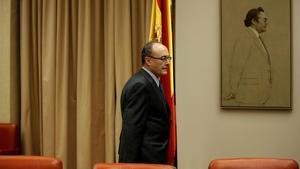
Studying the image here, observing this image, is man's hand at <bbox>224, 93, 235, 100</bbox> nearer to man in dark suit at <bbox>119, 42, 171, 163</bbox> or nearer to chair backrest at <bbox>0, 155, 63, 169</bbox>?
man in dark suit at <bbox>119, 42, 171, 163</bbox>

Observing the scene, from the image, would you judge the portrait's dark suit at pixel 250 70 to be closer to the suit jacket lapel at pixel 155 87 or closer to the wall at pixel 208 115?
the wall at pixel 208 115

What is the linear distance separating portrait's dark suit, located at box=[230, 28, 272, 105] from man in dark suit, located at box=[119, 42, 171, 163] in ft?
2.56

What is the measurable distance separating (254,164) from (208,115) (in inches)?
55.8

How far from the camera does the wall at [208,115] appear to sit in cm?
318

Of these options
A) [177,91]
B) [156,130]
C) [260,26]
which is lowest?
[156,130]

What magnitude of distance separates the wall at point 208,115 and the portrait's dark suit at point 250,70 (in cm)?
13

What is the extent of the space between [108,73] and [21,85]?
3.42 feet

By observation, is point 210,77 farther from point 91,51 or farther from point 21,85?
point 21,85

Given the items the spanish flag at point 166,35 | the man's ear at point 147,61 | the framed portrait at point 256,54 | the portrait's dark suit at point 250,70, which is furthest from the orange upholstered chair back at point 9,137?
the portrait's dark suit at point 250,70

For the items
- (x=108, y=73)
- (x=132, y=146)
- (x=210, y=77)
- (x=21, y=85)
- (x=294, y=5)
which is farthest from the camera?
(x=21, y=85)

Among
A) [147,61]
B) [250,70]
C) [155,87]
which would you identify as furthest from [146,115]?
[250,70]

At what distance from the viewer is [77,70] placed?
4.08m

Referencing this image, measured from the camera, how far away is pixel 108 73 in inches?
156

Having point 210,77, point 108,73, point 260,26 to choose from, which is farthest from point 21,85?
point 260,26
